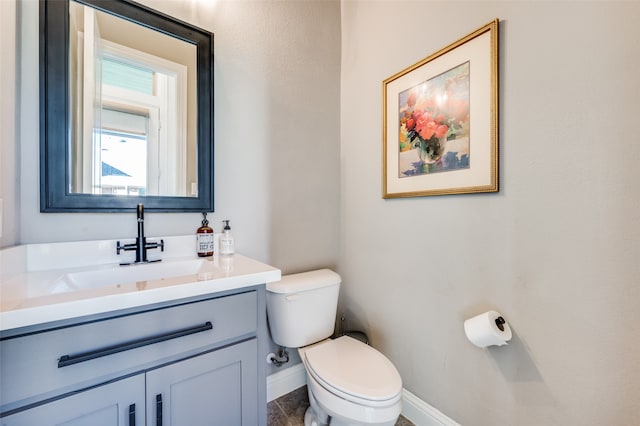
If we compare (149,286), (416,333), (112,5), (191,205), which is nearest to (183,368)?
(149,286)

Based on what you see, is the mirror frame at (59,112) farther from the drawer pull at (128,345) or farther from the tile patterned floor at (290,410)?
the tile patterned floor at (290,410)

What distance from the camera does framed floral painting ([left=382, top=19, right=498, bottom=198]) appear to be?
42.9 inches

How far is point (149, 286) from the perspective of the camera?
76 centimetres

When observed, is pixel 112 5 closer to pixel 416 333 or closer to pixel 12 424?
pixel 12 424

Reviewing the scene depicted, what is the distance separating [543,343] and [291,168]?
1.35 m

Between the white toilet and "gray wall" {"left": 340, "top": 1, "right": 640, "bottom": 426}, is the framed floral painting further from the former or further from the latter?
the white toilet

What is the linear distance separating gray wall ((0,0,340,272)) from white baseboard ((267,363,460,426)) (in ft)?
2.02

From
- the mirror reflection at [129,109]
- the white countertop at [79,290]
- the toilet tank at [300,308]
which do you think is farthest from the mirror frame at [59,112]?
the toilet tank at [300,308]

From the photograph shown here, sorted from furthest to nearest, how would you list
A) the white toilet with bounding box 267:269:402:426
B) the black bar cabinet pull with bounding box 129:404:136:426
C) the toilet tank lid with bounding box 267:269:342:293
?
1. the toilet tank lid with bounding box 267:269:342:293
2. the white toilet with bounding box 267:269:402:426
3. the black bar cabinet pull with bounding box 129:404:136:426

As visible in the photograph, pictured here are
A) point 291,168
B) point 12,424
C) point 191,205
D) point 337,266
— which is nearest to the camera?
point 12,424

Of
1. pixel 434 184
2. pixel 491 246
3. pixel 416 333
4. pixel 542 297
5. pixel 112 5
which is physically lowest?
pixel 416 333

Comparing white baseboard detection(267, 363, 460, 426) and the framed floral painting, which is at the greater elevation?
the framed floral painting

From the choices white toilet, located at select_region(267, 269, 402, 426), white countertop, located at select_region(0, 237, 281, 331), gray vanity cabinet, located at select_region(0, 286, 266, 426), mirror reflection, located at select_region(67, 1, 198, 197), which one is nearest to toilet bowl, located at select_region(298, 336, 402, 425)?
white toilet, located at select_region(267, 269, 402, 426)

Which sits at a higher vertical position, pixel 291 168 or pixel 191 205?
pixel 291 168
